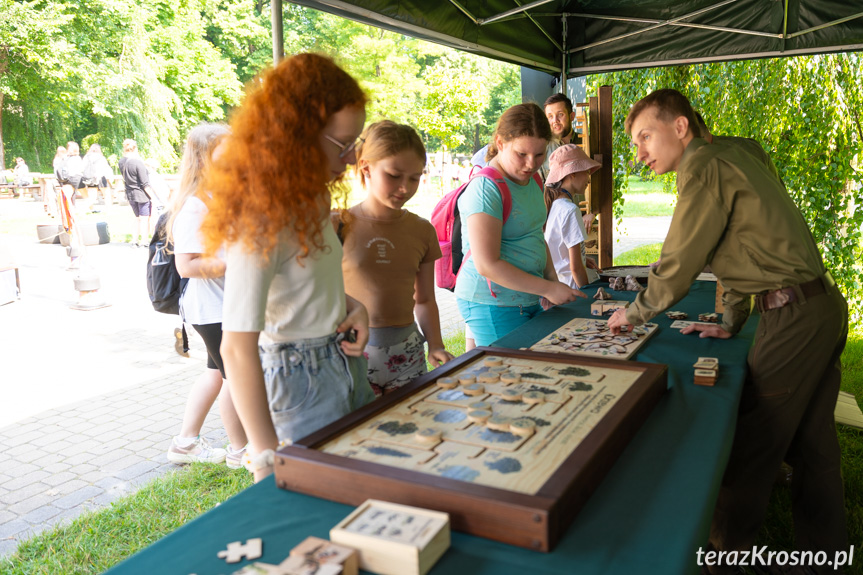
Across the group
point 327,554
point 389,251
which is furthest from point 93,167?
point 327,554

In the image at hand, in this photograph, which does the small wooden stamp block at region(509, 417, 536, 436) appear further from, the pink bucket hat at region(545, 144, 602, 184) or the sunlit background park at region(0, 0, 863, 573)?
the pink bucket hat at region(545, 144, 602, 184)

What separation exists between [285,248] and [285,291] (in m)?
0.11

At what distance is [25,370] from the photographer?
530 centimetres

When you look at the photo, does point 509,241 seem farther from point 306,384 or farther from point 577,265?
point 306,384

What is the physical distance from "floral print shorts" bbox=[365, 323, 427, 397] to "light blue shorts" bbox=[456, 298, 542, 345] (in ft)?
2.04

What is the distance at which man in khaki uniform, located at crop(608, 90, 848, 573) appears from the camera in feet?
6.68

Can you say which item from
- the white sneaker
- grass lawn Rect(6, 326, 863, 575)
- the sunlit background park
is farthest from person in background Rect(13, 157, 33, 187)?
grass lawn Rect(6, 326, 863, 575)

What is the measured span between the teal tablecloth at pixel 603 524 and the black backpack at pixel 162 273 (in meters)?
2.22

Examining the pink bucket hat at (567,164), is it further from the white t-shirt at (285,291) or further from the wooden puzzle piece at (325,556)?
the wooden puzzle piece at (325,556)

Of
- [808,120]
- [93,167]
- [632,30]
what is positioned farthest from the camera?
[93,167]

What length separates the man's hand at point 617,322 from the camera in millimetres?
2258

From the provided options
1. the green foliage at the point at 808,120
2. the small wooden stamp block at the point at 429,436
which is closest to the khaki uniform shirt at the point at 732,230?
the small wooden stamp block at the point at 429,436

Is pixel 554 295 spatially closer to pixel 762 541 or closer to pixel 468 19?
pixel 762 541

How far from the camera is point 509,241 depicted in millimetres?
2549
